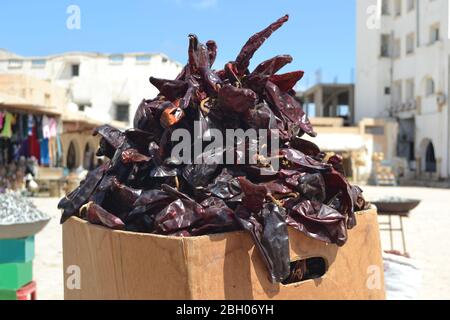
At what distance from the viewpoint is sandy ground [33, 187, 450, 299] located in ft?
16.8

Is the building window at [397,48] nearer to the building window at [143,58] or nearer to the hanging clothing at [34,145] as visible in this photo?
the building window at [143,58]

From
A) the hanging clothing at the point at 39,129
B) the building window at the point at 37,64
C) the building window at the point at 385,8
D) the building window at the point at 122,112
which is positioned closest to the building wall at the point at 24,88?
the hanging clothing at the point at 39,129

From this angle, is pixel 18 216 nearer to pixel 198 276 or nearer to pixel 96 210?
pixel 96 210

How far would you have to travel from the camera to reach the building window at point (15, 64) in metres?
24.7

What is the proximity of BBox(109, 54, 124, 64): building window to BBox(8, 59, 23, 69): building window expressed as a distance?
494 centimetres

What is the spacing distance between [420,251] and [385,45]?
2371cm

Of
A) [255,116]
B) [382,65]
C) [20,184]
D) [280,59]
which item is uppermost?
[382,65]

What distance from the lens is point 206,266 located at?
1480mm

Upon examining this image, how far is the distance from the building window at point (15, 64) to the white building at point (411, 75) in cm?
1773

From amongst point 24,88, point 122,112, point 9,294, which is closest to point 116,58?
point 122,112

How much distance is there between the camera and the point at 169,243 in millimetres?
1488

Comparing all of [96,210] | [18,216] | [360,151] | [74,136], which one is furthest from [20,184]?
[360,151]

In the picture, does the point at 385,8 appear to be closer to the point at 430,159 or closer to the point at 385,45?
the point at 385,45
